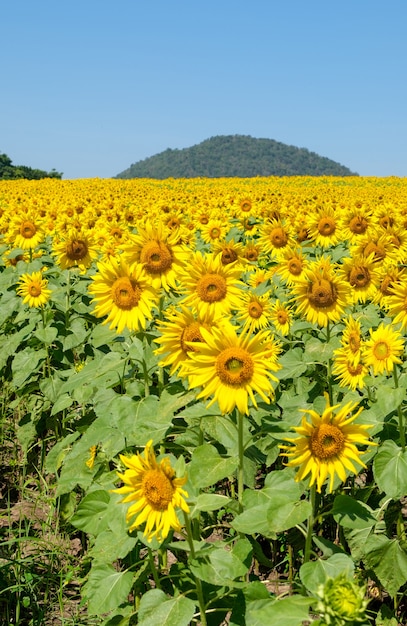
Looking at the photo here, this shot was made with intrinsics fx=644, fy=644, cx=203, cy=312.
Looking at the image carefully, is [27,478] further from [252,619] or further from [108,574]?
[252,619]

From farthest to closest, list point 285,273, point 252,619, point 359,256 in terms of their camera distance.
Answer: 1. point 285,273
2. point 359,256
3. point 252,619

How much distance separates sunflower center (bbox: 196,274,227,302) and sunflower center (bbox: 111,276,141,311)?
32 cm

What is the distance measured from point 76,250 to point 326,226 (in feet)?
7.74

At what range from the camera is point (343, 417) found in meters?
2.18

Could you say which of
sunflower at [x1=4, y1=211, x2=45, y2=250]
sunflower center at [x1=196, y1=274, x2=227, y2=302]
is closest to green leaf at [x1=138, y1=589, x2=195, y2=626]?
sunflower center at [x1=196, y1=274, x2=227, y2=302]

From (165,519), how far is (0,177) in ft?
172

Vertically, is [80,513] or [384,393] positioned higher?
[384,393]

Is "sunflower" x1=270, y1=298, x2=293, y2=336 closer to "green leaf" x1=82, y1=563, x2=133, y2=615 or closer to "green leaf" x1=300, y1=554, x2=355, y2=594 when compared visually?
"green leaf" x1=82, y1=563, x2=133, y2=615

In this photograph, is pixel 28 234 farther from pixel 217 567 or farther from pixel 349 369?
pixel 217 567

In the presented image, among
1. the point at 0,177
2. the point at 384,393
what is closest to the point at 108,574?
the point at 384,393

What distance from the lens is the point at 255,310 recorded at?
15.3 ft

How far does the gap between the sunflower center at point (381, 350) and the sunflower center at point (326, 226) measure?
278 centimetres

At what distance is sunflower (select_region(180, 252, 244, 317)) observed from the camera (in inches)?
127

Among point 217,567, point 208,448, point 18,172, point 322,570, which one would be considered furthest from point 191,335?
point 18,172
